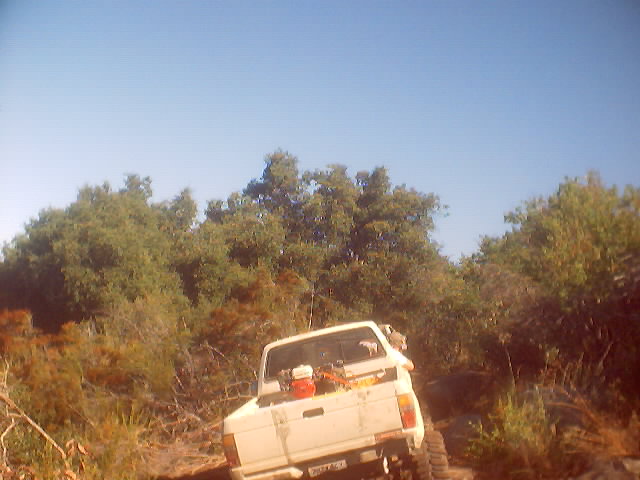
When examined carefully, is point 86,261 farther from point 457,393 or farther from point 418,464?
point 418,464

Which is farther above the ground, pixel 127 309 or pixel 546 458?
pixel 127 309

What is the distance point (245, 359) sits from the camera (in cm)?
1141

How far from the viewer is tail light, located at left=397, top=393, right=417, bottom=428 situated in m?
4.99

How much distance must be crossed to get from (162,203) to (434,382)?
21059mm

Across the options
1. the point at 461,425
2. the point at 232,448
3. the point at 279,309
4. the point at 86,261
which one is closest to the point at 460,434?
the point at 461,425

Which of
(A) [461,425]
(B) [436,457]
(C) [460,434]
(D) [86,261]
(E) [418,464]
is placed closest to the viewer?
(E) [418,464]

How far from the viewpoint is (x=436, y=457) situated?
577 centimetres

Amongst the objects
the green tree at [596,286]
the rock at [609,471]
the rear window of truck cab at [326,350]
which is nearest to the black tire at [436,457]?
the rock at [609,471]

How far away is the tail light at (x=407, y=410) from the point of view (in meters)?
4.99

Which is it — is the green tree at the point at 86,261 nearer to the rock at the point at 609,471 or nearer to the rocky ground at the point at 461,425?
the rocky ground at the point at 461,425

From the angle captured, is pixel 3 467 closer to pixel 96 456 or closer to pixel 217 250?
pixel 96 456

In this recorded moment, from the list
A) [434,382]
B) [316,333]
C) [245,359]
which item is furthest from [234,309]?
[316,333]

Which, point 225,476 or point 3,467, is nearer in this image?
point 3,467

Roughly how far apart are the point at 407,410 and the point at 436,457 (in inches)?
44.9
